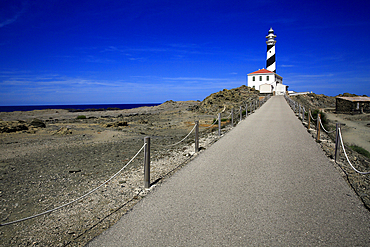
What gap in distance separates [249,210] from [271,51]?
2784 inches

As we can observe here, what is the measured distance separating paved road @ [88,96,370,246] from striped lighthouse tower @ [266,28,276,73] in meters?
65.6

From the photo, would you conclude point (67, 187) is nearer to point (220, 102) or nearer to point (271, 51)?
point (220, 102)

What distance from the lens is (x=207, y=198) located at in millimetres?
4395

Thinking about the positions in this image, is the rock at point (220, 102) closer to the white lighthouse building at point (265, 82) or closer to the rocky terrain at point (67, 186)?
the rocky terrain at point (67, 186)

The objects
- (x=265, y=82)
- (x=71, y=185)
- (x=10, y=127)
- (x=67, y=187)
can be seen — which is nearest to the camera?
(x=67, y=187)

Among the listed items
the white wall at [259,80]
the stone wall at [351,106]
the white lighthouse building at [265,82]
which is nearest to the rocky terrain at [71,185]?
the stone wall at [351,106]

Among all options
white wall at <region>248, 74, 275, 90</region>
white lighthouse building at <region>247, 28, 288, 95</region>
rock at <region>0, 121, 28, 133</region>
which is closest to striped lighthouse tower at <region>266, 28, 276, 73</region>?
white lighthouse building at <region>247, 28, 288, 95</region>

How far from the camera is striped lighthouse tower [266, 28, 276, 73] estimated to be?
217 ft

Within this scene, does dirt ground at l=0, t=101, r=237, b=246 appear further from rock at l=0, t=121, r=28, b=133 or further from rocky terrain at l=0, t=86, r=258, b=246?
rock at l=0, t=121, r=28, b=133

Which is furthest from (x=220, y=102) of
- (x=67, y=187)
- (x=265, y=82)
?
(x=265, y=82)

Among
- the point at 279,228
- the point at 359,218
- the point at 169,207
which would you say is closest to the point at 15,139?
the point at 169,207

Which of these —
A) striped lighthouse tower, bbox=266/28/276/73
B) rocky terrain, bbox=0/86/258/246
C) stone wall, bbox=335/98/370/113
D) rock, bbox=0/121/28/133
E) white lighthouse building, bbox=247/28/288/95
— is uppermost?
striped lighthouse tower, bbox=266/28/276/73

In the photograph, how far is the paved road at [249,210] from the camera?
3.19 metres

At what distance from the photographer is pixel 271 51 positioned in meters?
66.9
